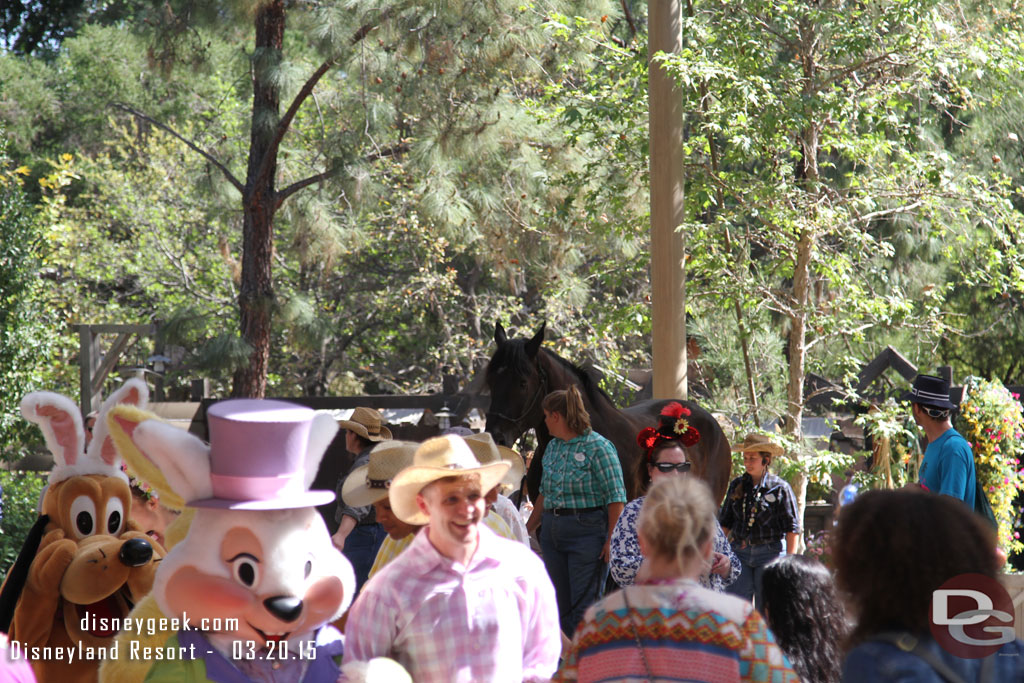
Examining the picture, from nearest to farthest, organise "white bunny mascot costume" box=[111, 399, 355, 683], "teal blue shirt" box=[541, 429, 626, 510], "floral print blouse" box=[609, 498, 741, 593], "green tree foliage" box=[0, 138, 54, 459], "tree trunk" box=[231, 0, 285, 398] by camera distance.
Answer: "white bunny mascot costume" box=[111, 399, 355, 683], "floral print blouse" box=[609, 498, 741, 593], "teal blue shirt" box=[541, 429, 626, 510], "green tree foliage" box=[0, 138, 54, 459], "tree trunk" box=[231, 0, 285, 398]

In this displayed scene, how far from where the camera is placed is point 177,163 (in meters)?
20.5

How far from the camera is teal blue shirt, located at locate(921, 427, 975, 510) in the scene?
4.95 meters

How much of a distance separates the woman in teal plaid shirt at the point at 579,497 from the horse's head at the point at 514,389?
769 millimetres

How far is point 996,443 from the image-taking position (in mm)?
7863

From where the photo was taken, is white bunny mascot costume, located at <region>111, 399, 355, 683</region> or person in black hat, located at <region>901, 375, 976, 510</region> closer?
white bunny mascot costume, located at <region>111, 399, 355, 683</region>

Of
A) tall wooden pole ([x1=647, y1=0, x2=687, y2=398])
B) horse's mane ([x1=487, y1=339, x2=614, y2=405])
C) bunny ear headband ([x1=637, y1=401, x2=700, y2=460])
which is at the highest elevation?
tall wooden pole ([x1=647, y1=0, x2=687, y2=398])

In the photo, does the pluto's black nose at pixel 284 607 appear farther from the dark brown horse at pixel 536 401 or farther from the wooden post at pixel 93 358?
the wooden post at pixel 93 358

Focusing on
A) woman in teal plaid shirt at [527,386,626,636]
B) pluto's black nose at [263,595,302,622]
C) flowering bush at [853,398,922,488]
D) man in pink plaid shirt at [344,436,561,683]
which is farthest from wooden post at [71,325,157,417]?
pluto's black nose at [263,595,302,622]

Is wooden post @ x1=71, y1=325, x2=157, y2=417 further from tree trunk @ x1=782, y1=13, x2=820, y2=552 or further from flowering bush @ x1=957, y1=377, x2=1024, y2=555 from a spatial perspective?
flowering bush @ x1=957, y1=377, x2=1024, y2=555

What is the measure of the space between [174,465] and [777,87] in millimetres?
6769

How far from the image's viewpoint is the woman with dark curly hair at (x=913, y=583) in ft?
6.57

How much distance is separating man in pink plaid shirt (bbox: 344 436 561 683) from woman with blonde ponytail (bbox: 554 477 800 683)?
1.10 feet

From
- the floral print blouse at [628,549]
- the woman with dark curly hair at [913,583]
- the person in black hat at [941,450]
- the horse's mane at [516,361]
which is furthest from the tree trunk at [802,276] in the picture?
the woman with dark curly hair at [913,583]

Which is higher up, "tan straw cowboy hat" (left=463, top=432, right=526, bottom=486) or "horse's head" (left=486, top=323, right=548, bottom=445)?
"horse's head" (left=486, top=323, right=548, bottom=445)
